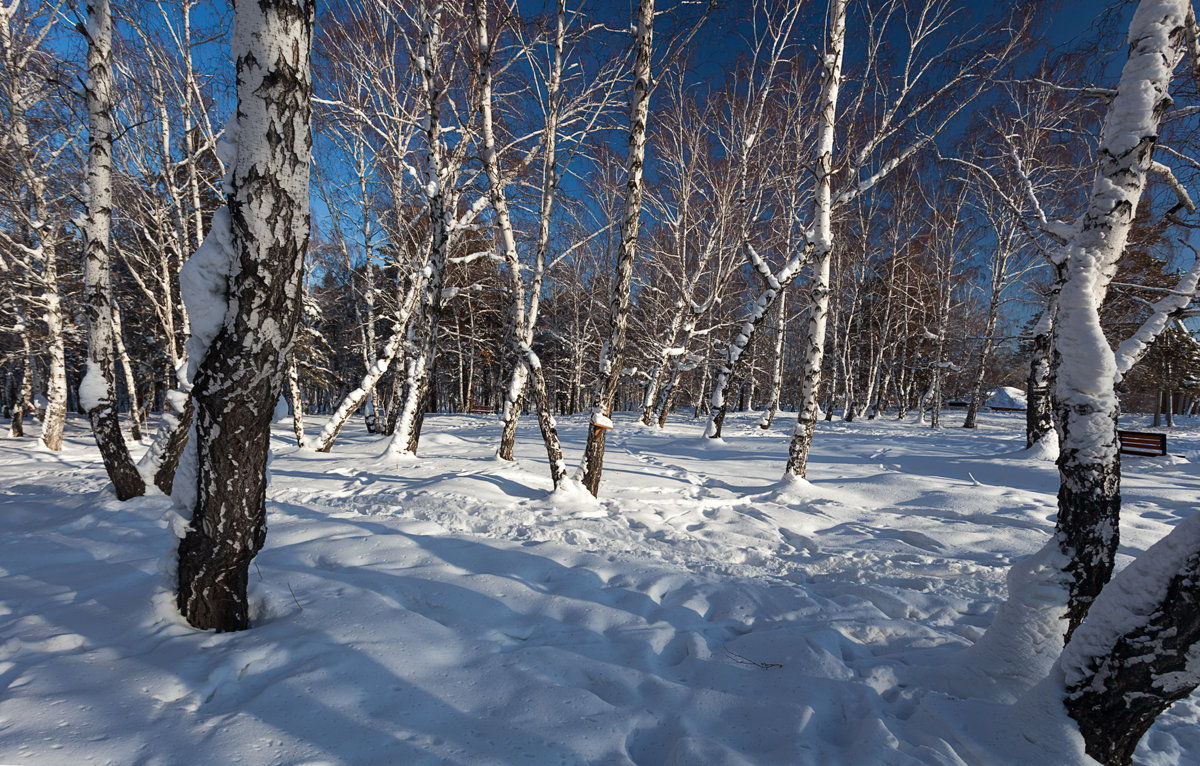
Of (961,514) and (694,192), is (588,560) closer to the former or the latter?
(961,514)

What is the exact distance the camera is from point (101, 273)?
4988mm

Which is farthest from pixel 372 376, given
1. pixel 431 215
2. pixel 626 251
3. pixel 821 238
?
pixel 821 238

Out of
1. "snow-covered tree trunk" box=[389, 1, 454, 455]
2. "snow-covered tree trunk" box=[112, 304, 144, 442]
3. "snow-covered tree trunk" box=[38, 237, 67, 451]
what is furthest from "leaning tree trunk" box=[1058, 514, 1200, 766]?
"snow-covered tree trunk" box=[112, 304, 144, 442]

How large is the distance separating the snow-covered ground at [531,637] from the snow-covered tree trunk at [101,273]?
0.49m

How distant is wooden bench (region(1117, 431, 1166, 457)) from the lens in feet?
27.2

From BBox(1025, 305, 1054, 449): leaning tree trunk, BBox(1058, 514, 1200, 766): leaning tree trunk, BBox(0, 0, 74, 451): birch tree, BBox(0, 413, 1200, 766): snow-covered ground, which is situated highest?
BBox(0, 0, 74, 451): birch tree

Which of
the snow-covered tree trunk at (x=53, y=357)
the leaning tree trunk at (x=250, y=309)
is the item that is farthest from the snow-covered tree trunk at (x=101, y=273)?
the snow-covered tree trunk at (x=53, y=357)

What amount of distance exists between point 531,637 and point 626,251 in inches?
151

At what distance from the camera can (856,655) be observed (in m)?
2.54

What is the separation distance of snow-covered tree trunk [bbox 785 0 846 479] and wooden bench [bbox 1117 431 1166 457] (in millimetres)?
6540

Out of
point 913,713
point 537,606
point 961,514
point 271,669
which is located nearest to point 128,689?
point 271,669

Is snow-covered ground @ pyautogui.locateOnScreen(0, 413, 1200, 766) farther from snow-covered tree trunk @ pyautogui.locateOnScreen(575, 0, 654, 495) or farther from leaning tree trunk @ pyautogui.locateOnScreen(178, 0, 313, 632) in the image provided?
snow-covered tree trunk @ pyautogui.locateOnScreen(575, 0, 654, 495)

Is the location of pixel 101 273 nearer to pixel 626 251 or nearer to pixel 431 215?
pixel 431 215

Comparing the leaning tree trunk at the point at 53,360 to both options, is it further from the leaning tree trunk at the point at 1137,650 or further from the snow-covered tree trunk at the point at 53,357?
the leaning tree trunk at the point at 1137,650
